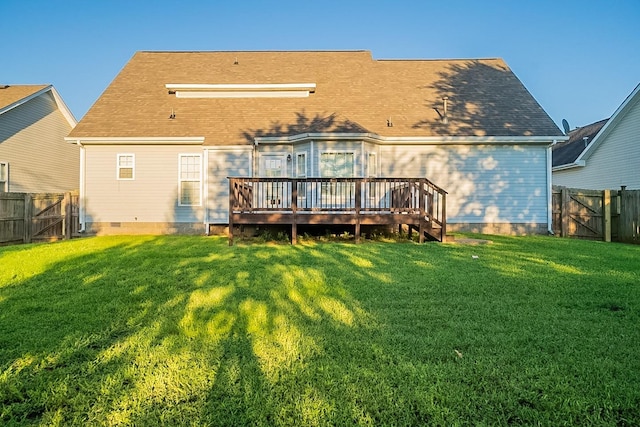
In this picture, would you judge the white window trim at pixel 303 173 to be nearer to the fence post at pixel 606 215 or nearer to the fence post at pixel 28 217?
the fence post at pixel 28 217

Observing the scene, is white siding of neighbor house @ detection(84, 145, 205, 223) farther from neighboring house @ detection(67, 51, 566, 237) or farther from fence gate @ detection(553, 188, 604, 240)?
fence gate @ detection(553, 188, 604, 240)

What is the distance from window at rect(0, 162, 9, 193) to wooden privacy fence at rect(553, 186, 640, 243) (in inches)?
775

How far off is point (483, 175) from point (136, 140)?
1115cm

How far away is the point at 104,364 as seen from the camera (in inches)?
110

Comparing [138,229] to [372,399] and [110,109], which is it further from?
[372,399]

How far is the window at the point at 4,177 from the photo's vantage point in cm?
1487

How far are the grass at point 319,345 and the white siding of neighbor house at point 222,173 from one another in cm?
656

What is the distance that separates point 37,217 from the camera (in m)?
11.9

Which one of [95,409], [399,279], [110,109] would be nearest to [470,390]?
[95,409]

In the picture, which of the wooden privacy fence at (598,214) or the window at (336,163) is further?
the window at (336,163)

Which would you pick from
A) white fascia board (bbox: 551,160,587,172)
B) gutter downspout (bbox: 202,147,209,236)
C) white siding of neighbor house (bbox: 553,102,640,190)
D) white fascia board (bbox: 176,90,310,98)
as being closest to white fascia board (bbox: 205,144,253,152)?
gutter downspout (bbox: 202,147,209,236)

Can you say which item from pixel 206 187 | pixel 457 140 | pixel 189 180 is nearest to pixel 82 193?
pixel 189 180

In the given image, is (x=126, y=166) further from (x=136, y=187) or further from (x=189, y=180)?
(x=189, y=180)

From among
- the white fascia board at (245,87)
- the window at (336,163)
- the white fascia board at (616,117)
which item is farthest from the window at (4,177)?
the white fascia board at (616,117)
